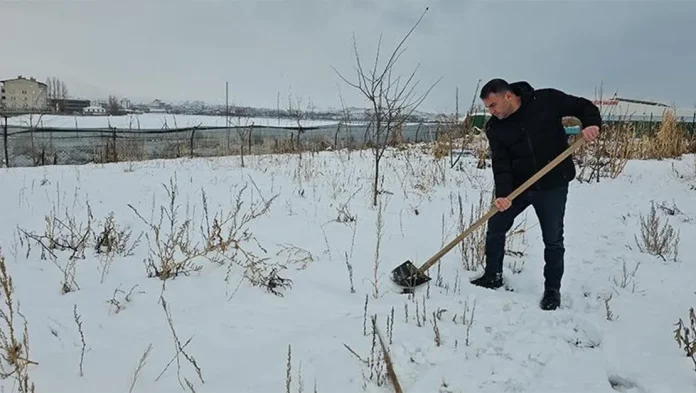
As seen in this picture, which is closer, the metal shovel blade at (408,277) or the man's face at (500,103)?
the man's face at (500,103)

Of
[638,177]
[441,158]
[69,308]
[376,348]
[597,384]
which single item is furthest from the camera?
[441,158]

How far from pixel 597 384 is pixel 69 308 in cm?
321

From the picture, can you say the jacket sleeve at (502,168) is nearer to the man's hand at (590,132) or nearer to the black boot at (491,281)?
the man's hand at (590,132)

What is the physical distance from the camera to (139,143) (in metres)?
13.0

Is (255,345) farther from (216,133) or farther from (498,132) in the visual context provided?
(216,133)

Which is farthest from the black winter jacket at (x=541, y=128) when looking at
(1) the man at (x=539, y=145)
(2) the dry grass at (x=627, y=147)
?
(2) the dry grass at (x=627, y=147)

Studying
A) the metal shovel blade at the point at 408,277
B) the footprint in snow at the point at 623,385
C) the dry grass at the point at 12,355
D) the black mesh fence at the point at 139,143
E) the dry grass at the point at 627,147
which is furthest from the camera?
the black mesh fence at the point at 139,143

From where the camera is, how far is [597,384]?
223cm

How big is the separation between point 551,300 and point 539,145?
1121 millimetres

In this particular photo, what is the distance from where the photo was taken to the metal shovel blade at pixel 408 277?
11.3 ft

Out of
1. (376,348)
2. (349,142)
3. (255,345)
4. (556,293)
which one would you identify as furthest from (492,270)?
(349,142)

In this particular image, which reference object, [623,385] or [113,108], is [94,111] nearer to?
[113,108]

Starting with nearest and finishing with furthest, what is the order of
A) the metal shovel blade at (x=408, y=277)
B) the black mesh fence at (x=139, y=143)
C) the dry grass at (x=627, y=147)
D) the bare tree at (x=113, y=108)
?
the metal shovel blade at (x=408, y=277)
the dry grass at (x=627, y=147)
the black mesh fence at (x=139, y=143)
the bare tree at (x=113, y=108)

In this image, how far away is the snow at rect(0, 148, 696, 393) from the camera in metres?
2.27
